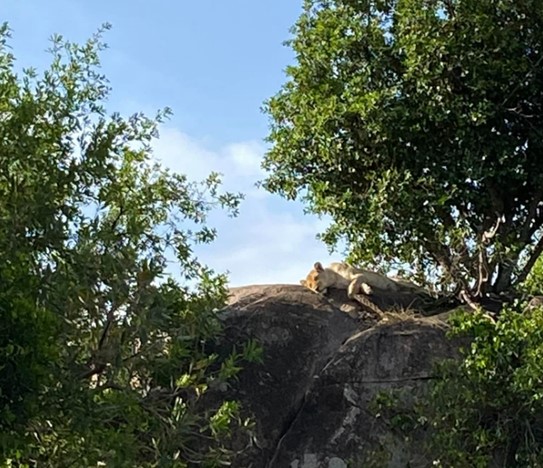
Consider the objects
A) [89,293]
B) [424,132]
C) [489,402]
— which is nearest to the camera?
[89,293]

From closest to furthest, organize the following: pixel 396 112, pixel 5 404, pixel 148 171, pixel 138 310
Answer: pixel 5 404 → pixel 138 310 → pixel 148 171 → pixel 396 112

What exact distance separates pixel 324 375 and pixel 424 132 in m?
3.17

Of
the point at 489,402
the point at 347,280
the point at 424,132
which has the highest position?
the point at 424,132

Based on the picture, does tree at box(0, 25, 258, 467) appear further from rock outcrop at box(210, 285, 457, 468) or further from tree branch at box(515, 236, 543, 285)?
tree branch at box(515, 236, 543, 285)

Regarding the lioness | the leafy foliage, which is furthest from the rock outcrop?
the leafy foliage

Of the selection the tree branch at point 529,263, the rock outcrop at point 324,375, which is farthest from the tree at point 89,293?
the tree branch at point 529,263

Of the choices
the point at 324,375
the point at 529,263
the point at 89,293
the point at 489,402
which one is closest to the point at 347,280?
the point at 324,375

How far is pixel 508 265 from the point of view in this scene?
11688 mm

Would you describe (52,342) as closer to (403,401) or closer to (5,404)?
→ (5,404)

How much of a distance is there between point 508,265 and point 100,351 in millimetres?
6514

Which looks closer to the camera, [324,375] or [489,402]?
[489,402]

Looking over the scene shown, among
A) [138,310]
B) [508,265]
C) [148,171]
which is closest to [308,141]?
[508,265]

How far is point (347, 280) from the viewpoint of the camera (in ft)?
39.7

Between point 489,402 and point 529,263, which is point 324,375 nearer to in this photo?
point 489,402
